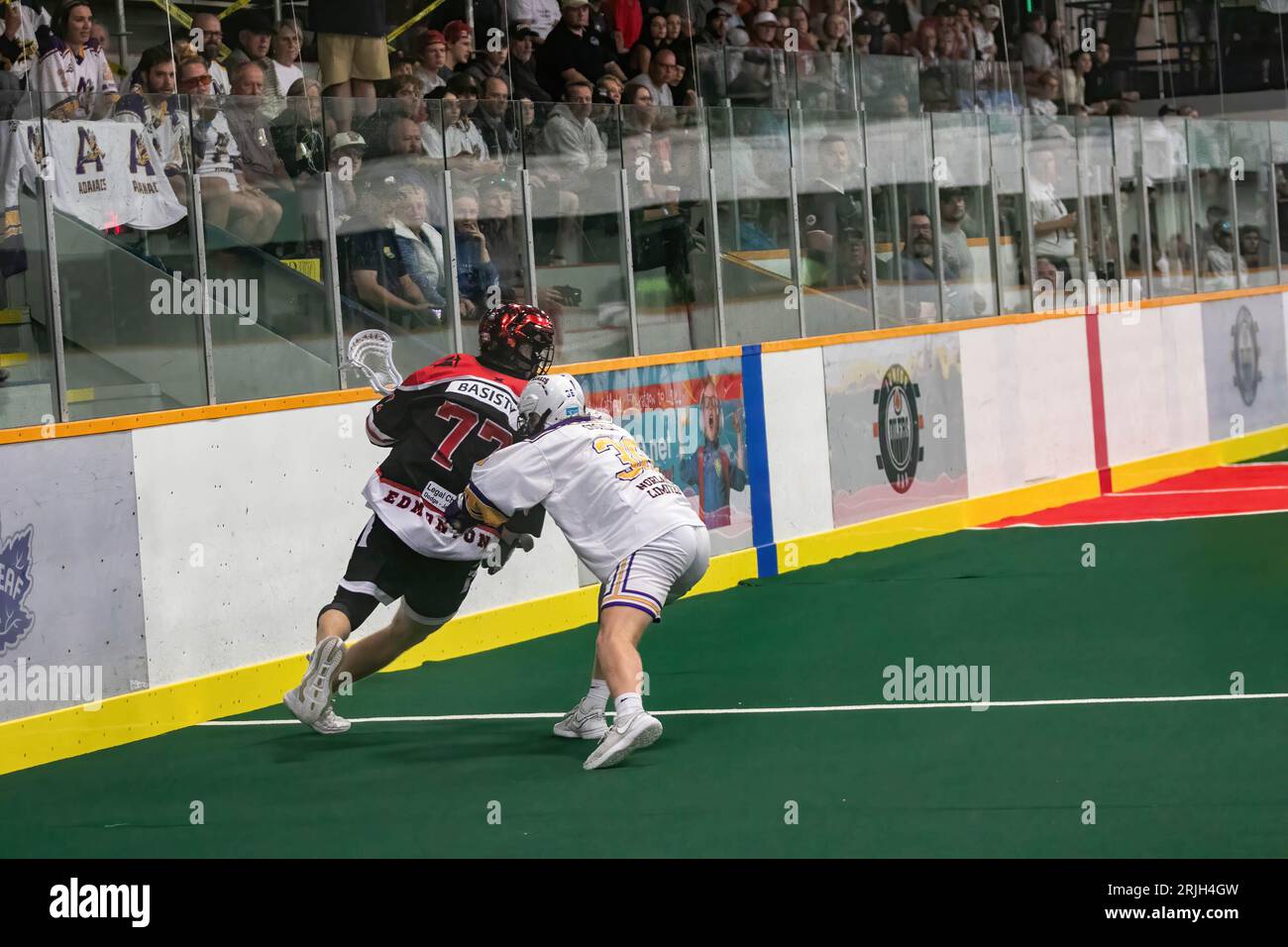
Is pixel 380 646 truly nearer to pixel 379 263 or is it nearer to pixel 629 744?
pixel 629 744

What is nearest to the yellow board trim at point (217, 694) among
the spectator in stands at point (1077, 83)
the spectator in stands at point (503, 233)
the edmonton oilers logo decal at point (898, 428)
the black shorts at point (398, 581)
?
the black shorts at point (398, 581)

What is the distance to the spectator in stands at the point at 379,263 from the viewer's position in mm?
9859

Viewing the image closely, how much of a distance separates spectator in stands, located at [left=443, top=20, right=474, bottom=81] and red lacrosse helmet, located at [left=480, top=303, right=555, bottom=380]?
4.15 meters

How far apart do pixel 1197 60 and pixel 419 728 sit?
19992mm

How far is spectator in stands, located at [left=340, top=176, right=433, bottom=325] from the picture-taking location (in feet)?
32.3

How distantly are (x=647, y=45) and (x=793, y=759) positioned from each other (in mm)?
→ 8848

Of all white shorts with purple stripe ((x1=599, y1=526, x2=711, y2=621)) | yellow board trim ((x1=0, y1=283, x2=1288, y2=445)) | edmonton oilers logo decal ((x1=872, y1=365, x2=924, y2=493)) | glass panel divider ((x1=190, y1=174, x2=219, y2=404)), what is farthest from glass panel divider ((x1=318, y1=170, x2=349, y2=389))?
edmonton oilers logo decal ((x1=872, y1=365, x2=924, y2=493))

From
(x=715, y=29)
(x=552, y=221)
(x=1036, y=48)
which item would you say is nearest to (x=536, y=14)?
(x=715, y=29)

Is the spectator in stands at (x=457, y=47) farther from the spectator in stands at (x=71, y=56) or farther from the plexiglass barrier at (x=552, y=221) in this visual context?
the spectator in stands at (x=71, y=56)

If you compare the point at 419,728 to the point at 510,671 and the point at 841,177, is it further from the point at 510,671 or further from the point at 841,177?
the point at 841,177

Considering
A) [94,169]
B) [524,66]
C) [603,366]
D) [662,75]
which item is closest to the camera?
[94,169]

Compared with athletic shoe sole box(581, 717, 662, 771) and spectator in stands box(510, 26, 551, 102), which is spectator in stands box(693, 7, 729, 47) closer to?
spectator in stands box(510, 26, 551, 102)

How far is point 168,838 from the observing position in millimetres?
6453

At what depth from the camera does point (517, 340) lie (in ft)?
29.0
